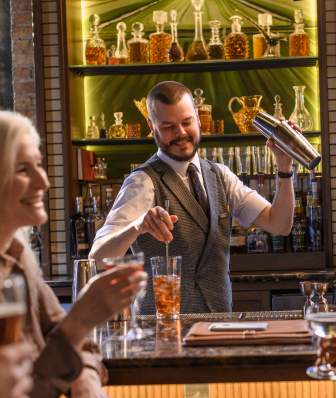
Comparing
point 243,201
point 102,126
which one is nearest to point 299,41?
point 102,126

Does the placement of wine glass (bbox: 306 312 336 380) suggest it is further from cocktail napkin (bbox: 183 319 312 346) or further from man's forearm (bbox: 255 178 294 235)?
man's forearm (bbox: 255 178 294 235)

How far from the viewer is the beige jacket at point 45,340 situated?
176 centimetres

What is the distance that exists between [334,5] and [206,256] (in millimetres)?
2434

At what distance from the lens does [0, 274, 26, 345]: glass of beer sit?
130cm

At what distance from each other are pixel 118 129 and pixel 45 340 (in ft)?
12.2

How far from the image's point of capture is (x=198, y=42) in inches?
219

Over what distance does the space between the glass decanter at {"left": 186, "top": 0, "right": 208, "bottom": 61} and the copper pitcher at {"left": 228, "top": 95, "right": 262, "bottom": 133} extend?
1.08 feet

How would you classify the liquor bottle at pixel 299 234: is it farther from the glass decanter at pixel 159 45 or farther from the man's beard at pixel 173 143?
the man's beard at pixel 173 143

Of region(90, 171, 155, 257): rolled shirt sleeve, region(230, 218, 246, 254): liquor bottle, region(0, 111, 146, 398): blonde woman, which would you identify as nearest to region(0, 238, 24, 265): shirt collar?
region(0, 111, 146, 398): blonde woman

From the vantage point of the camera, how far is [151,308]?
333 cm

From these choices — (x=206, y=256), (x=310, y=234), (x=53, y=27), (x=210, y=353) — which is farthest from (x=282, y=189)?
(x=53, y=27)

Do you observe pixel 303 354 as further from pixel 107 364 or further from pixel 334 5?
pixel 334 5

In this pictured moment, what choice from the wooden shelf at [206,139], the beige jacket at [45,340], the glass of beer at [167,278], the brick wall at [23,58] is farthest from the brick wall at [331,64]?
the beige jacket at [45,340]

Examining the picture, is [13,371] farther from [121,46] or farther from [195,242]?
[121,46]
